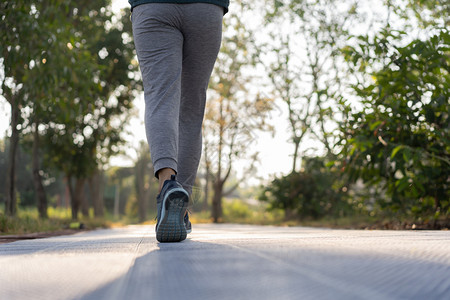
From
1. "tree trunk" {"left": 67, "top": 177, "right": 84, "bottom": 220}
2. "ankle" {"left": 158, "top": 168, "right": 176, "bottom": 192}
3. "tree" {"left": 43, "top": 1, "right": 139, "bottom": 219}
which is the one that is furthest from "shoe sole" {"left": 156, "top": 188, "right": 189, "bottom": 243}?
"tree trunk" {"left": 67, "top": 177, "right": 84, "bottom": 220}

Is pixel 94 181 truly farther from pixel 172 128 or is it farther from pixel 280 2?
pixel 172 128

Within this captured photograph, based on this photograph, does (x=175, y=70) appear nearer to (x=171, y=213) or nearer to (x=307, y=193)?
(x=171, y=213)

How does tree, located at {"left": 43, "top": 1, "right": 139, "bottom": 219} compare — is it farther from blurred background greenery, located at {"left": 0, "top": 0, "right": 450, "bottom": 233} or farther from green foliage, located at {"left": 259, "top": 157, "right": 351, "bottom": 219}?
green foliage, located at {"left": 259, "top": 157, "right": 351, "bottom": 219}

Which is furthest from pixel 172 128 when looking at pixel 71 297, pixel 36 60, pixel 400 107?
pixel 36 60

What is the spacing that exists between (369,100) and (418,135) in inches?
20.2

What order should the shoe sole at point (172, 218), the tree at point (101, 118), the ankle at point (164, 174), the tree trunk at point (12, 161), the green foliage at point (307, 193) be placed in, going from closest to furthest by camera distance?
the shoe sole at point (172, 218), the ankle at point (164, 174), the tree trunk at point (12, 161), the green foliage at point (307, 193), the tree at point (101, 118)

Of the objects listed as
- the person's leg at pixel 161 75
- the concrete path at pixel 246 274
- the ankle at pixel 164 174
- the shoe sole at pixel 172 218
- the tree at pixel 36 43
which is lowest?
the concrete path at pixel 246 274

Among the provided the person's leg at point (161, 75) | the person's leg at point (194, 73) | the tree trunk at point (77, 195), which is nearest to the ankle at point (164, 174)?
the person's leg at point (161, 75)

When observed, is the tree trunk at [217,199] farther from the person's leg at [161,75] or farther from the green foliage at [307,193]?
the person's leg at [161,75]

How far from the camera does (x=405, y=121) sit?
391 centimetres

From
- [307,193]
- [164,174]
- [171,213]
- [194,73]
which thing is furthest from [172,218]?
[307,193]

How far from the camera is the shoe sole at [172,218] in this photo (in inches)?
68.0

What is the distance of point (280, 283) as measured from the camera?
2.80 ft

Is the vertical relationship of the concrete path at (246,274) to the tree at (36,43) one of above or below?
below
